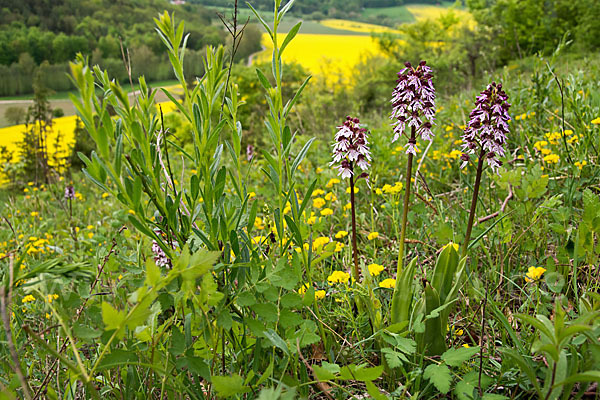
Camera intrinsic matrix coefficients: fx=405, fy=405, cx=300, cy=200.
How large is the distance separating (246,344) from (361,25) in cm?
5301

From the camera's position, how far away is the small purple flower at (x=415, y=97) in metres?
1.43

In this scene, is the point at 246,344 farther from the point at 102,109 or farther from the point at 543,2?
Result: the point at 543,2

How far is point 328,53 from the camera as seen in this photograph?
33.8 metres

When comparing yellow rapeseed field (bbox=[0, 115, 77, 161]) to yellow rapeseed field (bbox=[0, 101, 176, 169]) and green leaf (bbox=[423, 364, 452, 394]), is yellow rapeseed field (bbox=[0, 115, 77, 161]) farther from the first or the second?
green leaf (bbox=[423, 364, 452, 394])

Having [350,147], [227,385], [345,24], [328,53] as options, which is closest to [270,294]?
[227,385]

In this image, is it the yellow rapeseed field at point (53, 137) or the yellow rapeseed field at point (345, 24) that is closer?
the yellow rapeseed field at point (53, 137)

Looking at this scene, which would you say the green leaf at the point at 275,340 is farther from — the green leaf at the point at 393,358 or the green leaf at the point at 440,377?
the green leaf at the point at 440,377

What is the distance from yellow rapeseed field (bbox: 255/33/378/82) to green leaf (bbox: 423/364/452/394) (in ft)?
65.6

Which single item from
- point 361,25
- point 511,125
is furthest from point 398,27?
point 511,125

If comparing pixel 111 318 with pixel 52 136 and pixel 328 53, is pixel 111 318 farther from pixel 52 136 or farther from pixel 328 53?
pixel 328 53

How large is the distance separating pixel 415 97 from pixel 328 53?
34.5 metres

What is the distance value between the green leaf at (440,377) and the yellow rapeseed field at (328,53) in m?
20.0

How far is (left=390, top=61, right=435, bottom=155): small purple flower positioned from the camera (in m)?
1.43

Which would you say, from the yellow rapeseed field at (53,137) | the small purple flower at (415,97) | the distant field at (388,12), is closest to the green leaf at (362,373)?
the small purple flower at (415,97)
